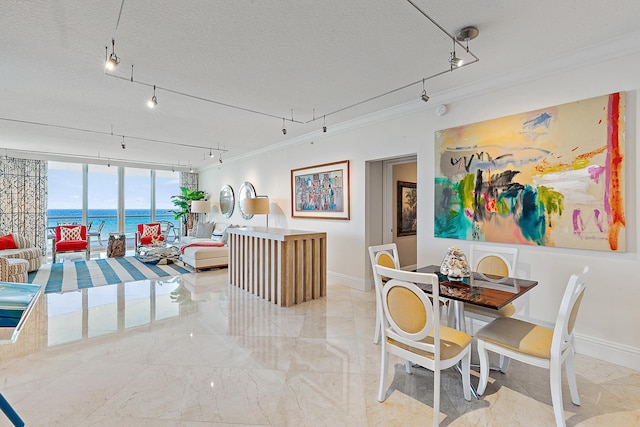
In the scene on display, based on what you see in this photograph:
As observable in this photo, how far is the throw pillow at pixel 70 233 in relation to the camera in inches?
277

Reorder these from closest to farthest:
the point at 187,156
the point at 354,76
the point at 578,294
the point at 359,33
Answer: the point at 578,294 < the point at 359,33 < the point at 354,76 < the point at 187,156

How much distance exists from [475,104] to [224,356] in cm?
367

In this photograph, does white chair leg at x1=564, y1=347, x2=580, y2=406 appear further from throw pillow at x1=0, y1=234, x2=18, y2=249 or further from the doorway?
throw pillow at x1=0, y1=234, x2=18, y2=249

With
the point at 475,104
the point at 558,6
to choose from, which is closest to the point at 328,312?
the point at 475,104

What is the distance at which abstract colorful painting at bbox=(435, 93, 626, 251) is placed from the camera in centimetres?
248

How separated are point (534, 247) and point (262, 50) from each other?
319cm

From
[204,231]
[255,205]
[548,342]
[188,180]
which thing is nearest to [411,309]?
[548,342]

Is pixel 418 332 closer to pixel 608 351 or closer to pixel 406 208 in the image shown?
pixel 608 351

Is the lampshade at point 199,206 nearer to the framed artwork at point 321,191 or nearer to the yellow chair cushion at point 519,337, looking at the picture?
the framed artwork at point 321,191

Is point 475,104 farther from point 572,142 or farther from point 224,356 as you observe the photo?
point 224,356

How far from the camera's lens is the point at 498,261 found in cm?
284

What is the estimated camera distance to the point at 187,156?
26.2 ft

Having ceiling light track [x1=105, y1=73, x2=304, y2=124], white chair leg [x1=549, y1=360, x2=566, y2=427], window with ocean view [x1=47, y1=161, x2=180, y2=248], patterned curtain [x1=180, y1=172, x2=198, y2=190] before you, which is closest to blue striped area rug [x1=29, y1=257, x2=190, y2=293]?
window with ocean view [x1=47, y1=161, x2=180, y2=248]

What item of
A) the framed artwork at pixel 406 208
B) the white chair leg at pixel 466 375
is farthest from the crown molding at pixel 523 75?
the white chair leg at pixel 466 375
